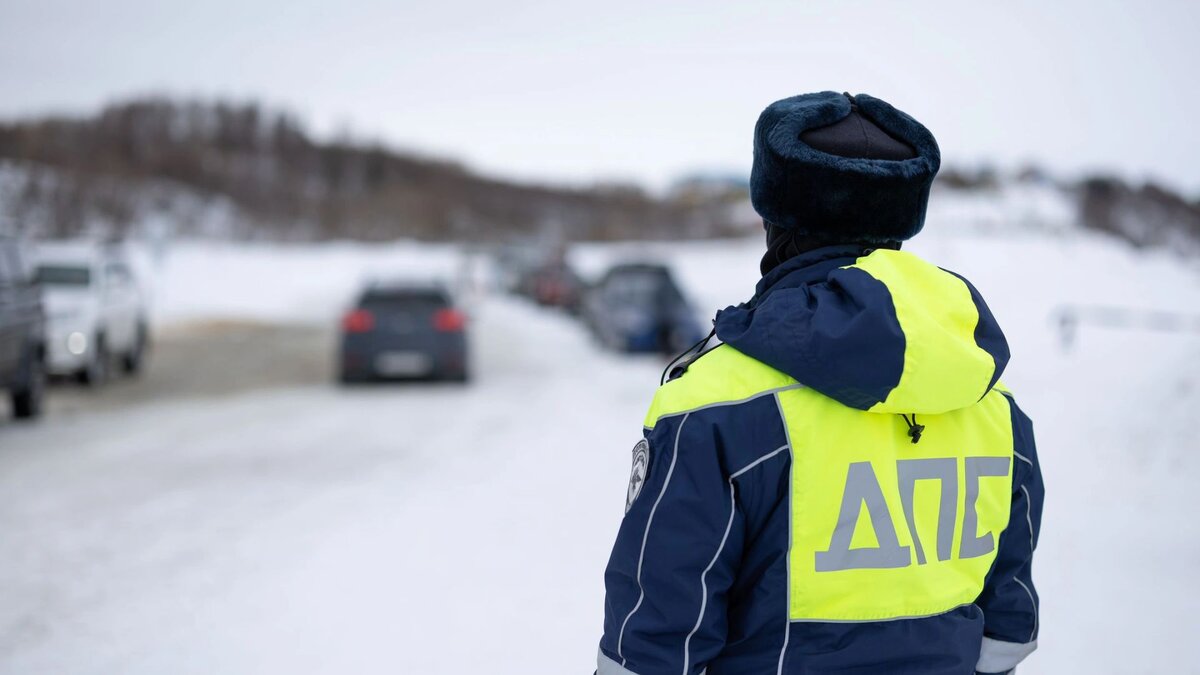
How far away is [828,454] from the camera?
1.73 metres

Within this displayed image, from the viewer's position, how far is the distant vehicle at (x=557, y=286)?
28.5m

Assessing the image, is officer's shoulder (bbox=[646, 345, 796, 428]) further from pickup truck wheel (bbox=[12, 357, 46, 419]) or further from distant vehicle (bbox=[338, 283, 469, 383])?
distant vehicle (bbox=[338, 283, 469, 383])

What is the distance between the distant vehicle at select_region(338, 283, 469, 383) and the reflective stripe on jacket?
11.5m

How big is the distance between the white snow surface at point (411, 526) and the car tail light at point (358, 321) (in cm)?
87

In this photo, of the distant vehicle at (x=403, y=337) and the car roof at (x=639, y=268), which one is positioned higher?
the car roof at (x=639, y=268)

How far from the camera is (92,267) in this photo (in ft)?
46.9

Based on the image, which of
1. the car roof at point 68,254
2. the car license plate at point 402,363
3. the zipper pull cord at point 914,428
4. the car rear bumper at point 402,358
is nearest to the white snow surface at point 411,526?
the car rear bumper at point 402,358

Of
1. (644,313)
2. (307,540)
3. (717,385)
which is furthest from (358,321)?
(717,385)

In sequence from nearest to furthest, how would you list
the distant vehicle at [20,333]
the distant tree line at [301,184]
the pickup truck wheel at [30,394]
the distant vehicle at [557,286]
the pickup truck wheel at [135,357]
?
the distant vehicle at [20,333] < the pickup truck wheel at [30,394] < the pickup truck wheel at [135,357] < the distant vehicle at [557,286] < the distant tree line at [301,184]

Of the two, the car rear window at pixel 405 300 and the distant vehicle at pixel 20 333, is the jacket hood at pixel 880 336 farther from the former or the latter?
the car rear window at pixel 405 300

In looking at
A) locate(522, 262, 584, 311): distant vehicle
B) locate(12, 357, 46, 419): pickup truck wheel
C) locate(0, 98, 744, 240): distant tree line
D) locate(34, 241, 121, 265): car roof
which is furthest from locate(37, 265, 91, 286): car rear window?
locate(0, 98, 744, 240): distant tree line

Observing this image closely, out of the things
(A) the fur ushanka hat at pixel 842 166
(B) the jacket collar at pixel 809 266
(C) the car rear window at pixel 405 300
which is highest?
(A) the fur ushanka hat at pixel 842 166

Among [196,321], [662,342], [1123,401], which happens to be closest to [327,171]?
[196,321]

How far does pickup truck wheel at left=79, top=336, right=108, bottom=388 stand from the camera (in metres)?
13.5
